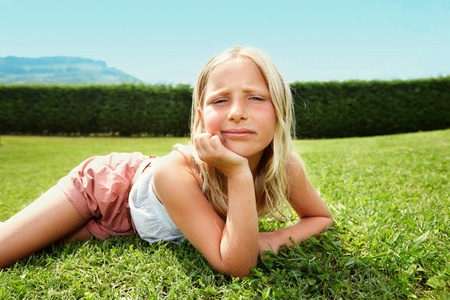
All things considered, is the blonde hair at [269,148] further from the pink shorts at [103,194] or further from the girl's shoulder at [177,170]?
the pink shorts at [103,194]

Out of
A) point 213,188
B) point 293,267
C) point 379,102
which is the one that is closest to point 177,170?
point 213,188

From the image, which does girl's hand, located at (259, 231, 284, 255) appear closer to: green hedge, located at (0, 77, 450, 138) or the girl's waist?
the girl's waist

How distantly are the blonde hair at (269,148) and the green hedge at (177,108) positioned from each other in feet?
50.2

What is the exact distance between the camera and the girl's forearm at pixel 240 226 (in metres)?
1.86

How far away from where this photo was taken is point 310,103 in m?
18.5

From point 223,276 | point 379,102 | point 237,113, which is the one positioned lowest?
point 223,276

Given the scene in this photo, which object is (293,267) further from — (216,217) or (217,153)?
(217,153)

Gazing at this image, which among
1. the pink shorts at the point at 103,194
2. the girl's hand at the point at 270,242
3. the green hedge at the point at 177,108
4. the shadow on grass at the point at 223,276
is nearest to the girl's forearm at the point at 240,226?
the shadow on grass at the point at 223,276

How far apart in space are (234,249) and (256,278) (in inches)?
10.7

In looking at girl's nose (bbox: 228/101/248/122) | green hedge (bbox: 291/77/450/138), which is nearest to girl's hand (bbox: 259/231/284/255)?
girl's nose (bbox: 228/101/248/122)

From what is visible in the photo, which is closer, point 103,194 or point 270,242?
point 270,242

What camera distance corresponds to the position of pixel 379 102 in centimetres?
1867

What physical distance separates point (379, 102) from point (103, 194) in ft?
62.5

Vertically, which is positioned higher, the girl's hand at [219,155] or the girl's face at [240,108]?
the girl's face at [240,108]
